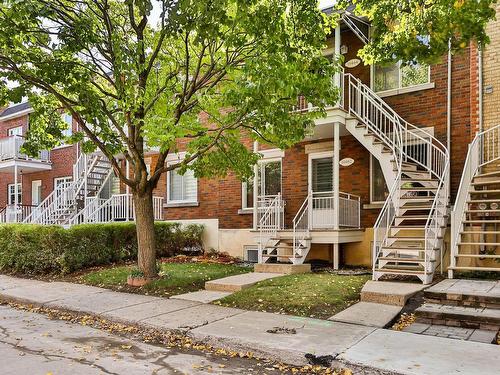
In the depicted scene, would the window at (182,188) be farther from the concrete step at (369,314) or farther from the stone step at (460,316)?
the stone step at (460,316)

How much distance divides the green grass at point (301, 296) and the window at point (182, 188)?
27.6 ft

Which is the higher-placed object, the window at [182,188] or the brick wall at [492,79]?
the brick wall at [492,79]

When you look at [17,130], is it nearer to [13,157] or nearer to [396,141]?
[13,157]

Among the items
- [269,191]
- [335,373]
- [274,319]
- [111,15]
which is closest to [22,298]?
[274,319]

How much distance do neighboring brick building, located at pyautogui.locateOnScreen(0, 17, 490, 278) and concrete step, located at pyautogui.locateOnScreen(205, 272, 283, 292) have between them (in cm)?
228

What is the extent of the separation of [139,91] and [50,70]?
1633 millimetres

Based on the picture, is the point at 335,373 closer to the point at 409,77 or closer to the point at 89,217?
the point at 409,77

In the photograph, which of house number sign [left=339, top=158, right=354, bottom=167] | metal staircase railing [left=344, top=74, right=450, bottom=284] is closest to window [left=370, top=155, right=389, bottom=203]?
house number sign [left=339, top=158, right=354, bottom=167]

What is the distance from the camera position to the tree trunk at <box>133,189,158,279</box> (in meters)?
9.91

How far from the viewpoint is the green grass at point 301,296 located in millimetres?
7516

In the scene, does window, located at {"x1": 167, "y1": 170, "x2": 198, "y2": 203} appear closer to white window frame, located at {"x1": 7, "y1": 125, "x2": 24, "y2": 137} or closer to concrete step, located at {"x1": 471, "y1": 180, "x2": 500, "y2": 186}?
concrete step, located at {"x1": 471, "y1": 180, "x2": 500, "y2": 186}

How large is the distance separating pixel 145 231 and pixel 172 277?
1.29m

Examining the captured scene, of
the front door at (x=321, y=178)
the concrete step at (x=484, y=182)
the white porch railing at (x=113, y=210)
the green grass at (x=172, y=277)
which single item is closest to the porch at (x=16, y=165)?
the white porch railing at (x=113, y=210)

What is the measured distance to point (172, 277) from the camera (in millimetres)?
10359
